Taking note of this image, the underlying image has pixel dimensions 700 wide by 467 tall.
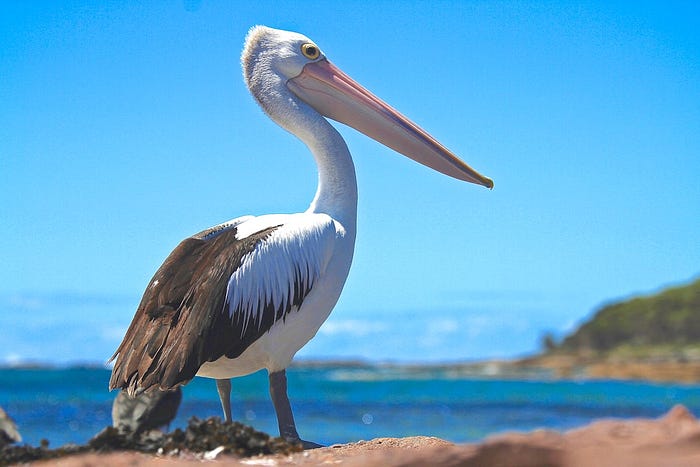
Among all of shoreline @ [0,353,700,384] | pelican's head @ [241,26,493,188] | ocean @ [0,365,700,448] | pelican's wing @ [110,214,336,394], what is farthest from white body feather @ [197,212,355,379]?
shoreline @ [0,353,700,384]

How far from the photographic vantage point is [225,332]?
5074mm

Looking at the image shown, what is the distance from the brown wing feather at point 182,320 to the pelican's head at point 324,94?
1.26m

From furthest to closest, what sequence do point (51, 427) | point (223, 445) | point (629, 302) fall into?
1. point (629, 302)
2. point (51, 427)
3. point (223, 445)

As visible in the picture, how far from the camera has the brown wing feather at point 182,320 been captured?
16.1ft

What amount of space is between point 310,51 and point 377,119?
65 centimetres

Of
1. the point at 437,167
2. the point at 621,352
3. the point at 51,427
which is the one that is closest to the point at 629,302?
the point at 621,352

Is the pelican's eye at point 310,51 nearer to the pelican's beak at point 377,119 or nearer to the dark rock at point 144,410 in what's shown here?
the pelican's beak at point 377,119

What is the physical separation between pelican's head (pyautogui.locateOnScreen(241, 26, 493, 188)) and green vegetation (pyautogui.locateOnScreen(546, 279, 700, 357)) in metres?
58.8

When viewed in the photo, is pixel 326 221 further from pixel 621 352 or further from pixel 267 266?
pixel 621 352

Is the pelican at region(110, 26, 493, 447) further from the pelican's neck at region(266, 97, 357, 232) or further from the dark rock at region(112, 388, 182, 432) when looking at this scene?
the dark rock at region(112, 388, 182, 432)

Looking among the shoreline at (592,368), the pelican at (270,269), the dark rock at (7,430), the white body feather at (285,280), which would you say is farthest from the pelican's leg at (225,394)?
the shoreline at (592,368)

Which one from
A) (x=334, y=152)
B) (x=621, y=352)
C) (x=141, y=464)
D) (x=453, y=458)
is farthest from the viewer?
(x=621, y=352)

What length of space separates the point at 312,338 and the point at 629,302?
75483 mm

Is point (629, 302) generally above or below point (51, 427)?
above
